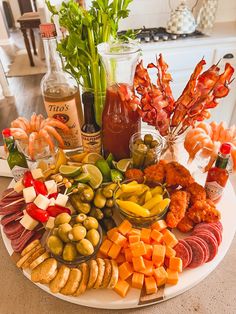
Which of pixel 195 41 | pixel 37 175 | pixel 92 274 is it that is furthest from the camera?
pixel 195 41

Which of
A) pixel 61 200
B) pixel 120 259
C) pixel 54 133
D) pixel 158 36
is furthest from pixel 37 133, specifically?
pixel 158 36

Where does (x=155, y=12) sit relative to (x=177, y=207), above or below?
above

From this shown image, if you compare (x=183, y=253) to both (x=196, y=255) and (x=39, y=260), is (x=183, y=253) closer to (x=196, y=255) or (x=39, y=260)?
(x=196, y=255)

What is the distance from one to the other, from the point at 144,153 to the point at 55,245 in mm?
357

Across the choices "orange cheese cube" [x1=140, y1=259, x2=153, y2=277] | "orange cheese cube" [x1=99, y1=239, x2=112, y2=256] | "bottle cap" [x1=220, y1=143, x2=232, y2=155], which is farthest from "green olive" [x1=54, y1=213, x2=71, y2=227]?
"bottle cap" [x1=220, y1=143, x2=232, y2=155]

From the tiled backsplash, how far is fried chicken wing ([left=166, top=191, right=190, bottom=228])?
1.80 meters

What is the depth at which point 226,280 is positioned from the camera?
637 millimetres

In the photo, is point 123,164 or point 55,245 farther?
point 123,164

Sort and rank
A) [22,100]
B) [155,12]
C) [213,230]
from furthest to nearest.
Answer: [22,100], [155,12], [213,230]

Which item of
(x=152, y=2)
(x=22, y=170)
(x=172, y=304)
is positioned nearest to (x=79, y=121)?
(x=22, y=170)

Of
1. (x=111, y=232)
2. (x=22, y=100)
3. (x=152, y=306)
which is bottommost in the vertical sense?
(x=22, y=100)

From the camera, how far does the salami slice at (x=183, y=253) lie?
595 millimetres

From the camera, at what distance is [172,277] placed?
1.87ft

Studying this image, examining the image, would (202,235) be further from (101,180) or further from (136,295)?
(101,180)
